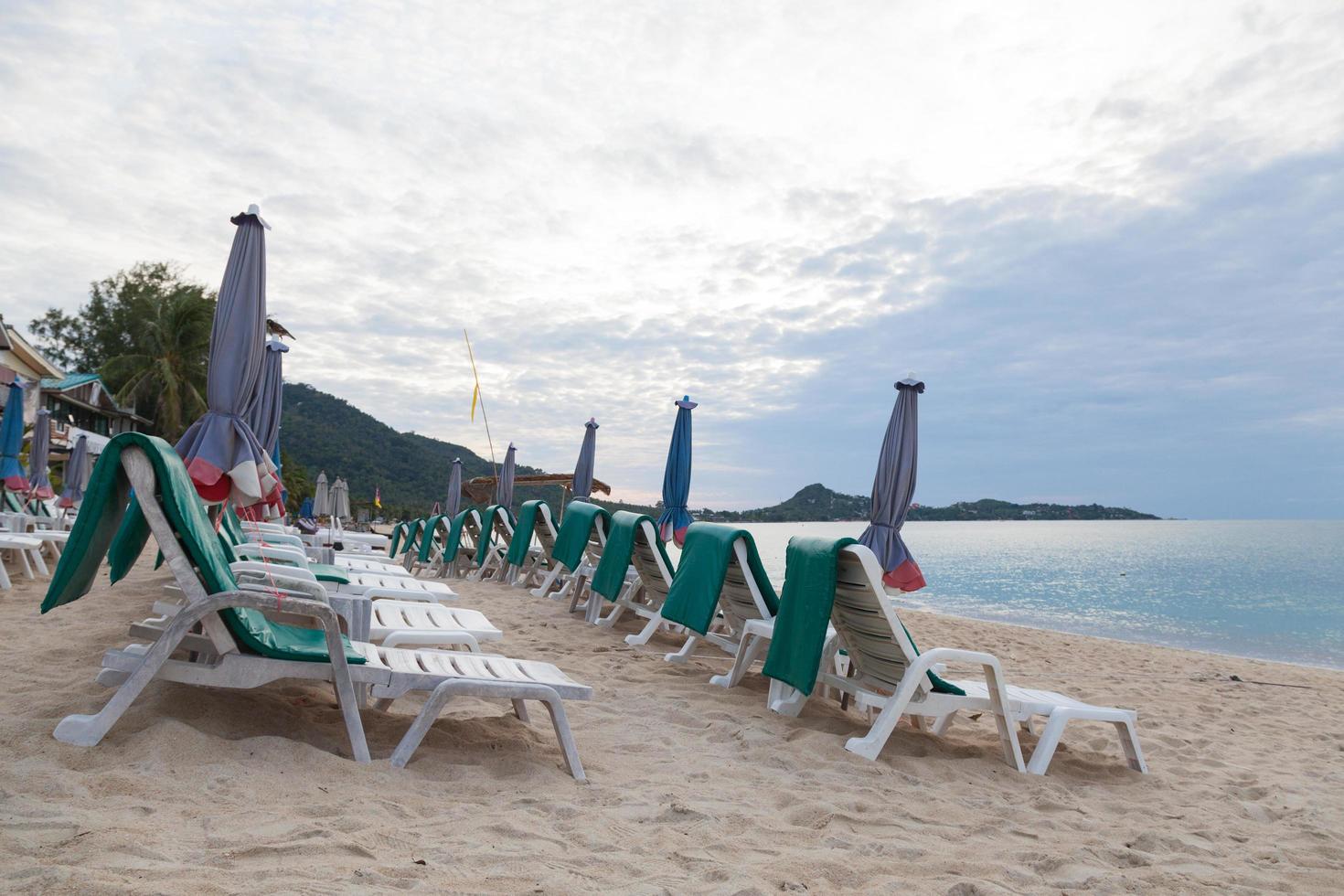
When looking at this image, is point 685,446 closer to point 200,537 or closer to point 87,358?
point 200,537

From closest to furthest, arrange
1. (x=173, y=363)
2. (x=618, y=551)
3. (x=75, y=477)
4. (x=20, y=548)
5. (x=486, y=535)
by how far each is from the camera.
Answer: (x=618, y=551), (x=20, y=548), (x=486, y=535), (x=75, y=477), (x=173, y=363)

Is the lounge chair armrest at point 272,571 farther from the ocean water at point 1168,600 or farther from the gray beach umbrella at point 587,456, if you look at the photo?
the gray beach umbrella at point 587,456

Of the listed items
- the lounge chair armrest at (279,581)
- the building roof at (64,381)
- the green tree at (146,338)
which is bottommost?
the lounge chair armrest at (279,581)

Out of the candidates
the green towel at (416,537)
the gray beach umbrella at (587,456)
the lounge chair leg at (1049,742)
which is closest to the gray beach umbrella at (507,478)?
the green towel at (416,537)

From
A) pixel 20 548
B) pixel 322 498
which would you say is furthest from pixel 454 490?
pixel 20 548

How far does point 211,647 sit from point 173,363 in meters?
33.8

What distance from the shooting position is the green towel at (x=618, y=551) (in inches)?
246

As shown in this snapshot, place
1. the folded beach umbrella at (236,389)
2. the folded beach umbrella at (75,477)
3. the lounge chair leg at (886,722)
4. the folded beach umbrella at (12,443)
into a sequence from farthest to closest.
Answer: the folded beach umbrella at (75,477) → the folded beach umbrella at (12,443) → the folded beach umbrella at (236,389) → the lounge chair leg at (886,722)

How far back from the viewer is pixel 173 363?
31062mm

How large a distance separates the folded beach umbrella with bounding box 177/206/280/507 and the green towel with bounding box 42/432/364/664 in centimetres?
224

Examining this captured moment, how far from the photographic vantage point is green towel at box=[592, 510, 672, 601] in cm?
626

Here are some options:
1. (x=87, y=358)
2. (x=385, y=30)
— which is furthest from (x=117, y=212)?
(x=87, y=358)

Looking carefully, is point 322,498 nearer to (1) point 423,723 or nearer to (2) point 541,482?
(2) point 541,482

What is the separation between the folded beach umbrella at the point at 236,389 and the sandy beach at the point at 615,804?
976mm
